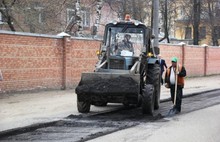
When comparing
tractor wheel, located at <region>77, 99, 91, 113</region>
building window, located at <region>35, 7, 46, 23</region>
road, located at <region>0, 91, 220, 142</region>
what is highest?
building window, located at <region>35, 7, 46, 23</region>

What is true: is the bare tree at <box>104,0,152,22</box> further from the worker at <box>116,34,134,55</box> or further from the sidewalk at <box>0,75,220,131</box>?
the worker at <box>116,34,134,55</box>

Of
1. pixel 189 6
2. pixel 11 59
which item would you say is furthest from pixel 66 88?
pixel 189 6

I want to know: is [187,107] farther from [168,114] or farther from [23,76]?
[23,76]

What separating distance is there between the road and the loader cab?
6.34ft

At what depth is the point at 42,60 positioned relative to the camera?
19391 millimetres

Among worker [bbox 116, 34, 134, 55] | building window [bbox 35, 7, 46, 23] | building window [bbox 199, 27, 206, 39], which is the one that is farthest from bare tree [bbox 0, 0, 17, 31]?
building window [bbox 199, 27, 206, 39]

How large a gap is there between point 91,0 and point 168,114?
22453 mm

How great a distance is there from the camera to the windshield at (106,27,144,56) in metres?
14.6

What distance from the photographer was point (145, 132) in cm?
1055

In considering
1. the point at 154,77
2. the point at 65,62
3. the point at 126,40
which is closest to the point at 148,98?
the point at 154,77

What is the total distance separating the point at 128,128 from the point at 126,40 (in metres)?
4.39

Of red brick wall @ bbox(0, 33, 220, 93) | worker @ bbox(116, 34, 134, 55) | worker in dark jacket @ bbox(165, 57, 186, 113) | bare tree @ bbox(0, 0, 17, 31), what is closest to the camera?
worker in dark jacket @ bbox(165, 57, 186, 113)

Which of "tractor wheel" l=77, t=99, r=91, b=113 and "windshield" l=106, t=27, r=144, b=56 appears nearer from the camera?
"tractor wheel" l=77, t=99, r=91, b=113

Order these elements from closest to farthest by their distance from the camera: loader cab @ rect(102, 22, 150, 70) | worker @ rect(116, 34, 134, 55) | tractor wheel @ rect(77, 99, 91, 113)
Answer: tractor wheel @ rect(77, 99, 91, 113)
loader cab @ rect(102, 22, 150, 70)
worker @ rect(116, 34, 134, 55)
